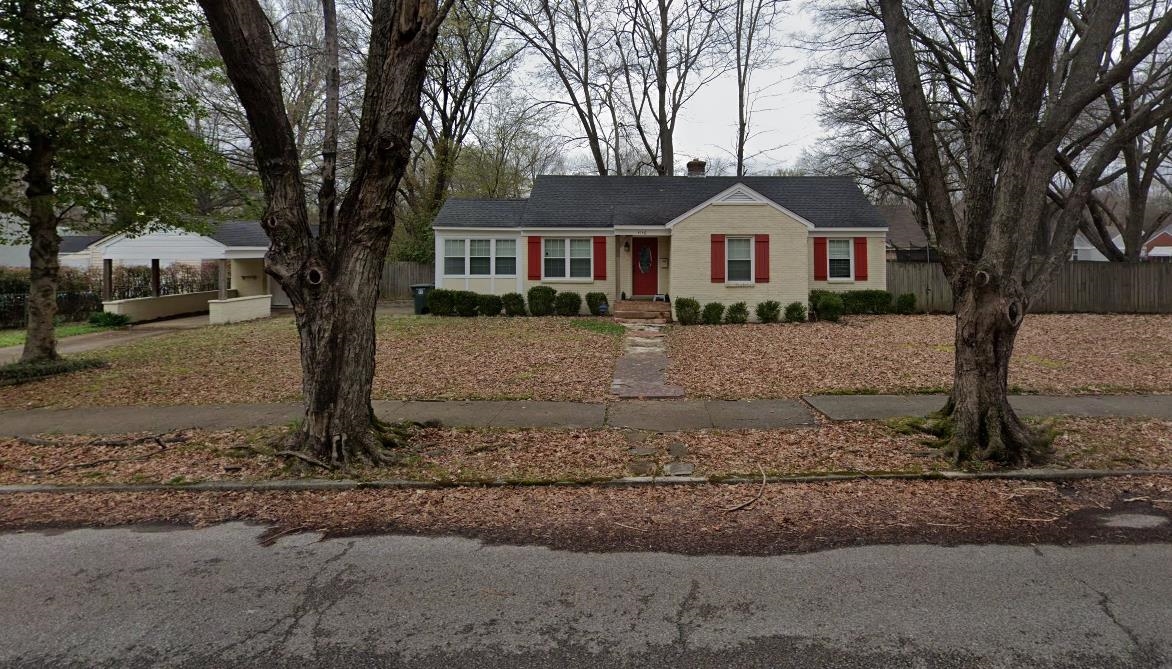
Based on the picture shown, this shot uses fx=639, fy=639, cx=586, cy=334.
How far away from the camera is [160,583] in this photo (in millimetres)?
4008

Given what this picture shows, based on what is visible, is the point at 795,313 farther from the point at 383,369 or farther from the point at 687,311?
the point at 383,369

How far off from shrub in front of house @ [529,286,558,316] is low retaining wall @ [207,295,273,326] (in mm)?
9648

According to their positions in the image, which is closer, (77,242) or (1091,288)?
(1091,288)

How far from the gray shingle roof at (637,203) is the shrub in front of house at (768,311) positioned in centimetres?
445

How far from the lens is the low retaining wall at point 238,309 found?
2051cm

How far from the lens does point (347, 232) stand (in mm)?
6375

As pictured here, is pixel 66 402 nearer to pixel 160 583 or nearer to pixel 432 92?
pixel 160 583

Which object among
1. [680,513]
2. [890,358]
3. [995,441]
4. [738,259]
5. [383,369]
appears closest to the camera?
[680,513]

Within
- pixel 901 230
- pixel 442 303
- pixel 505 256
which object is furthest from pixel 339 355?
pixel 901 230

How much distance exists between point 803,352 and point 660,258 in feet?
32.2

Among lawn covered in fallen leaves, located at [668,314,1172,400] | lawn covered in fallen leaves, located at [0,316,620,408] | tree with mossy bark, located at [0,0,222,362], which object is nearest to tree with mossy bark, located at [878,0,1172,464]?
lawn covered in fallen leaves, located at [668,314,1172,400]

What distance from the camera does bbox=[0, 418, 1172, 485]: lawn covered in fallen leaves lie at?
607cm

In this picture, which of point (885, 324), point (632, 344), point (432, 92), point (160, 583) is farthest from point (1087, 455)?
point (432, 92)

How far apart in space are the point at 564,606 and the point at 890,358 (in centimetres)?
1049
